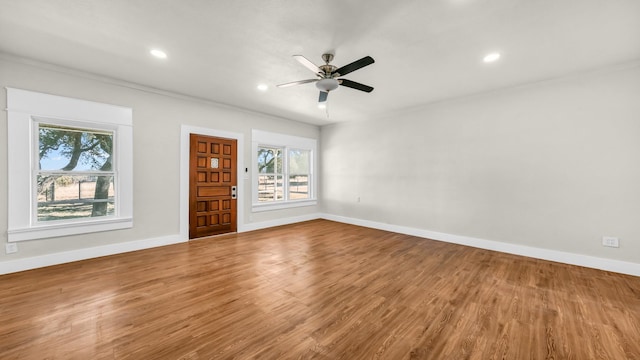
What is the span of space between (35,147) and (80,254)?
1.55 m

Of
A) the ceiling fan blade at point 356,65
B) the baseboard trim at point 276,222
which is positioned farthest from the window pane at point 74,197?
the ceiling fan blade at point 356,65

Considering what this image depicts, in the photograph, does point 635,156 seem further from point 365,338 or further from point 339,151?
point 339,151

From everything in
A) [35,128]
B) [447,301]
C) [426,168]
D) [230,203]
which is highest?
[35,128]

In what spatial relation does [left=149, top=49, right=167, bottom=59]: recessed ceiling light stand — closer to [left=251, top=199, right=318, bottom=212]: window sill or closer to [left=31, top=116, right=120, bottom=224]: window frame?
[left=31, top=116, right=120, bottom=224]: window frame

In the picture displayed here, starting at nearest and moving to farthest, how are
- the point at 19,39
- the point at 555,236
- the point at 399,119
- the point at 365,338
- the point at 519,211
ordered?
the point at 365,338 < the point at 19,39 < the point at 555,236 < the point at 519,211 < the point at 399,119

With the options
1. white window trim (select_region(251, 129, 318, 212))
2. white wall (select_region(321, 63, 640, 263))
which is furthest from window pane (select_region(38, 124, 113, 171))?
white wall (select_region(321, 63, 640, 263))

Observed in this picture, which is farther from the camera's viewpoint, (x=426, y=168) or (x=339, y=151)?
(x=339, y=151)

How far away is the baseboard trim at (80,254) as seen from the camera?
2.97 m

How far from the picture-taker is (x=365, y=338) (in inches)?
71.1

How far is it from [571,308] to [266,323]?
283 cm

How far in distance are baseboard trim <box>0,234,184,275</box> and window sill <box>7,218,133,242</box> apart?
26 cm

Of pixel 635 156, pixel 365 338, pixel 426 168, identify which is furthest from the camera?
pixel 426 168

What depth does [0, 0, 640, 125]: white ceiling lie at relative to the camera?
6.71 feet

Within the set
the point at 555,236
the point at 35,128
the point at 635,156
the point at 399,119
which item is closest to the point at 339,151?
the point at 399,119
